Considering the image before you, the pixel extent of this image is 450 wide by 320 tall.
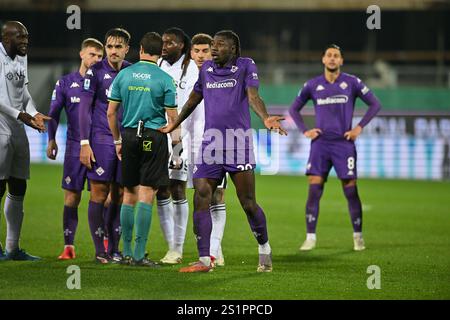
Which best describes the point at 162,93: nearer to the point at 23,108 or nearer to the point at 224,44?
the point at 224,44

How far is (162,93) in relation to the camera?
30.3 feet

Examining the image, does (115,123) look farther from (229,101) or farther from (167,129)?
(229,101)

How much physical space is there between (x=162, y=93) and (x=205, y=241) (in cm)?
153

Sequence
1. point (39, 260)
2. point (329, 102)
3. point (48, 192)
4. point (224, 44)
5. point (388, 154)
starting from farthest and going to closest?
point (388, 154) < point (48, 192) < point (329, 102) < point (39, 260) < point (224, 44)

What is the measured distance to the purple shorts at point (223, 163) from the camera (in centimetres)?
897

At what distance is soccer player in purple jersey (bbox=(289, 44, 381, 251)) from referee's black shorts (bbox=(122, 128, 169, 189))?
3411 mm

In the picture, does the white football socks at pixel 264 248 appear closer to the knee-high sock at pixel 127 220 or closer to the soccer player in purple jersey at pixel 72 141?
the knee-high sock at pixel 127 220

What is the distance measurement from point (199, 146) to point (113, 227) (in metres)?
1.29

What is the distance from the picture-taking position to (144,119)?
9.23 metres

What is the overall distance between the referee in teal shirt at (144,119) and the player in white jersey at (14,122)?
1.06 m

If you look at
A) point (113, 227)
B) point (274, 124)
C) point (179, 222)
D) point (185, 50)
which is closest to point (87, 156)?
point (113, 227)

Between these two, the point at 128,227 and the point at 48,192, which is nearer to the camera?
the point at 128,227

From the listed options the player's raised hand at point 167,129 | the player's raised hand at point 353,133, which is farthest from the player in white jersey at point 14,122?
the player's raised hand at point 353,133

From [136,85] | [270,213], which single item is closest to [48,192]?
[270,213]
